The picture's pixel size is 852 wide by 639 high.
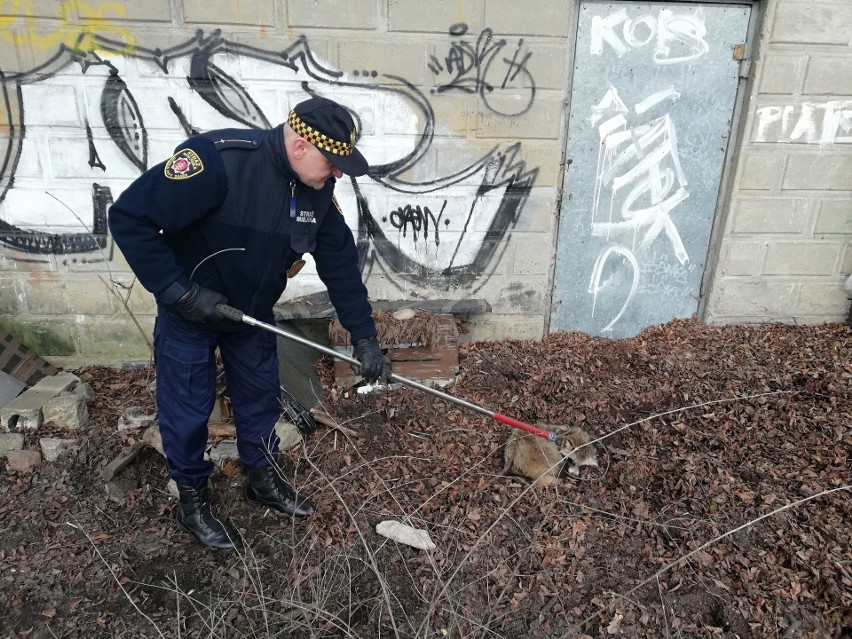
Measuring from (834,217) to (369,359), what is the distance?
405 centimetres

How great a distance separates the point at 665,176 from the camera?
14.3ft

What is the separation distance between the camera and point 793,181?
4324 millimetres

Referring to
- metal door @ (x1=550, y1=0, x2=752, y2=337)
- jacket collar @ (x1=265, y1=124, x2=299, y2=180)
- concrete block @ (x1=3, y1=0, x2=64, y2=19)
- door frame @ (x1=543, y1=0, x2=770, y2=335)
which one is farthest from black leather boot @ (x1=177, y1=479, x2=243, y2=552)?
concrete block @ (x1=3, y1=0, x2=64, y2=19)

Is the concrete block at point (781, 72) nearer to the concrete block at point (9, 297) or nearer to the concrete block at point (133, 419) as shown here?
the concrete block at point (133, 419)

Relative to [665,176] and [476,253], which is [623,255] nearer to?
[665,176]

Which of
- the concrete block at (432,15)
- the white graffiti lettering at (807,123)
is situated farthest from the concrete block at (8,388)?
the white graffiti lettering at (807,123)

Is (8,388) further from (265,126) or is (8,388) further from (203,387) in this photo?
(265,126)

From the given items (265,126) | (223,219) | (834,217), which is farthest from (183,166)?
(834,217)

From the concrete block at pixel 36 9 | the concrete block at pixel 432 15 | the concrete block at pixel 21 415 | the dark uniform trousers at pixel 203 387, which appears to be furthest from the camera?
the concrete block at pixel 432 15

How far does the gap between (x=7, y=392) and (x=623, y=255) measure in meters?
4.70

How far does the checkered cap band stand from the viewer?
2.26 meters

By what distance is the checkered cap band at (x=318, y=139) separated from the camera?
2.26 m

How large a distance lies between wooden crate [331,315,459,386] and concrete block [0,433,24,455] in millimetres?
1995

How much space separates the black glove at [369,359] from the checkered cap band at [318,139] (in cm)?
105
